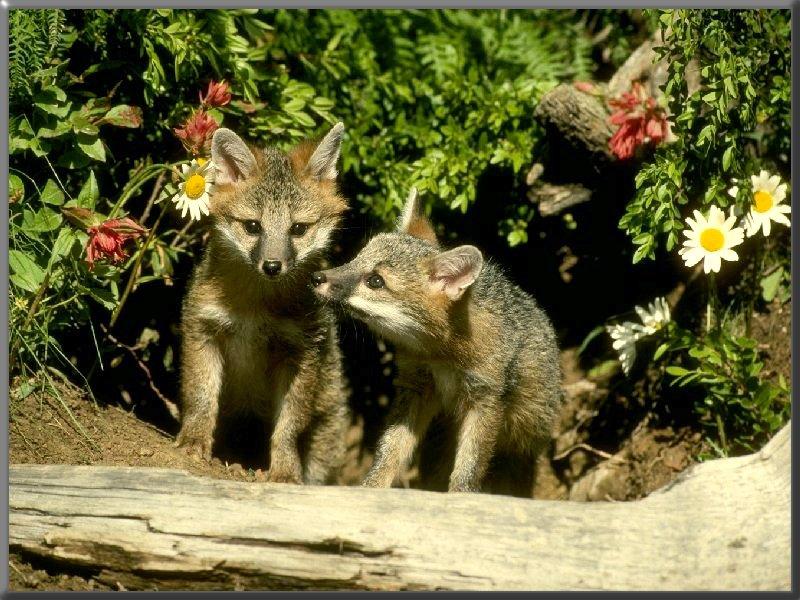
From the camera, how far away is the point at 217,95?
21.8ft

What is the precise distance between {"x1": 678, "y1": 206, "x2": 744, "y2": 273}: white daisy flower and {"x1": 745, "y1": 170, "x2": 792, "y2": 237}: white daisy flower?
0.20 meters

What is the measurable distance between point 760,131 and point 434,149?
2.73 m

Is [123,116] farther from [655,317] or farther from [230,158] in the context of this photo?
[655,317]

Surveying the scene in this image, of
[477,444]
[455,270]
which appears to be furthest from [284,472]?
[455,270]

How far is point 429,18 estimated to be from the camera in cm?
857

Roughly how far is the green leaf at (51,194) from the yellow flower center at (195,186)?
3.01 ft

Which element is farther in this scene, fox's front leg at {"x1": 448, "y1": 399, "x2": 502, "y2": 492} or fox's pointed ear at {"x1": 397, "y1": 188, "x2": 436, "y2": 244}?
fox's pointed ear at {"x1": 397, "y1": 188, "x2": 436, "y2": 244}

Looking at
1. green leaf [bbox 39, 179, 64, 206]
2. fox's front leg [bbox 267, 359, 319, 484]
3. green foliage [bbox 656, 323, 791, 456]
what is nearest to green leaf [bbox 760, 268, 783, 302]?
green foliage [bbox 656, 323, 791, 456]

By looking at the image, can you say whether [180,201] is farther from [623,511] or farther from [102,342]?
[623,511]

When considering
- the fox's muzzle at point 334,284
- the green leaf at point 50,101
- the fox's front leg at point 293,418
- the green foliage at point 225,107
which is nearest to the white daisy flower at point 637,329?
the green foliage at point 225,107

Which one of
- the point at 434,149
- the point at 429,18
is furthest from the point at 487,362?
the point at 429,18

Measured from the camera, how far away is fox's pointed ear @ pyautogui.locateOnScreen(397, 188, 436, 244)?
688 cm

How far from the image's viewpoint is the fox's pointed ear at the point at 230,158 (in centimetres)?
652

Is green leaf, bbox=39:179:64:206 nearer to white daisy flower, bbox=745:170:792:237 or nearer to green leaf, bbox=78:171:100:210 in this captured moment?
green leaf, bbox=78:171:100:210
